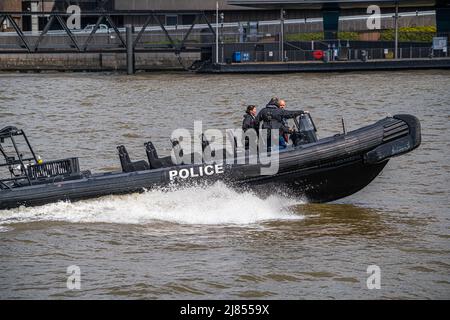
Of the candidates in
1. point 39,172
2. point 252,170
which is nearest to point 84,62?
point 39,172

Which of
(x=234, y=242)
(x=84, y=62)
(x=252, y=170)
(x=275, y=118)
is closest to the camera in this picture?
(x=234, y=242)

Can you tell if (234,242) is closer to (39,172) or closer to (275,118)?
(275,118)

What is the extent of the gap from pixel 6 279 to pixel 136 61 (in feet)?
133

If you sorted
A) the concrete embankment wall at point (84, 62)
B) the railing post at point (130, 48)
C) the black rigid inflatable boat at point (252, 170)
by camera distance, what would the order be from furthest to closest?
the concrete embankment wall at point (84, 62) < the railing post at point (130, 48) < the black rigid inflatable boat at point (252, 170)

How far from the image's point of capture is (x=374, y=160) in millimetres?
16062

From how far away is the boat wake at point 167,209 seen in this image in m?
15.7

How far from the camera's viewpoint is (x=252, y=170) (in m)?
15.9

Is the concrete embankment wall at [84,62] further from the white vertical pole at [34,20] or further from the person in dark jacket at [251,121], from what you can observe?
the person in dark jacket at [251,121]

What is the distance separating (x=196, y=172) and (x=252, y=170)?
86 centimetres

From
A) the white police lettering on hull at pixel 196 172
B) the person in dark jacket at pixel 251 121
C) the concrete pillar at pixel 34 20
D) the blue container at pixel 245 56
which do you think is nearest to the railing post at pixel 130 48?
the blue container at pixel 245 56

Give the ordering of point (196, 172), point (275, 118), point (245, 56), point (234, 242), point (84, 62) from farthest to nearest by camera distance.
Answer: point (84, 62) < point (245, 56) < point (275, 118) < point (196, 172) < point (234, 242)
